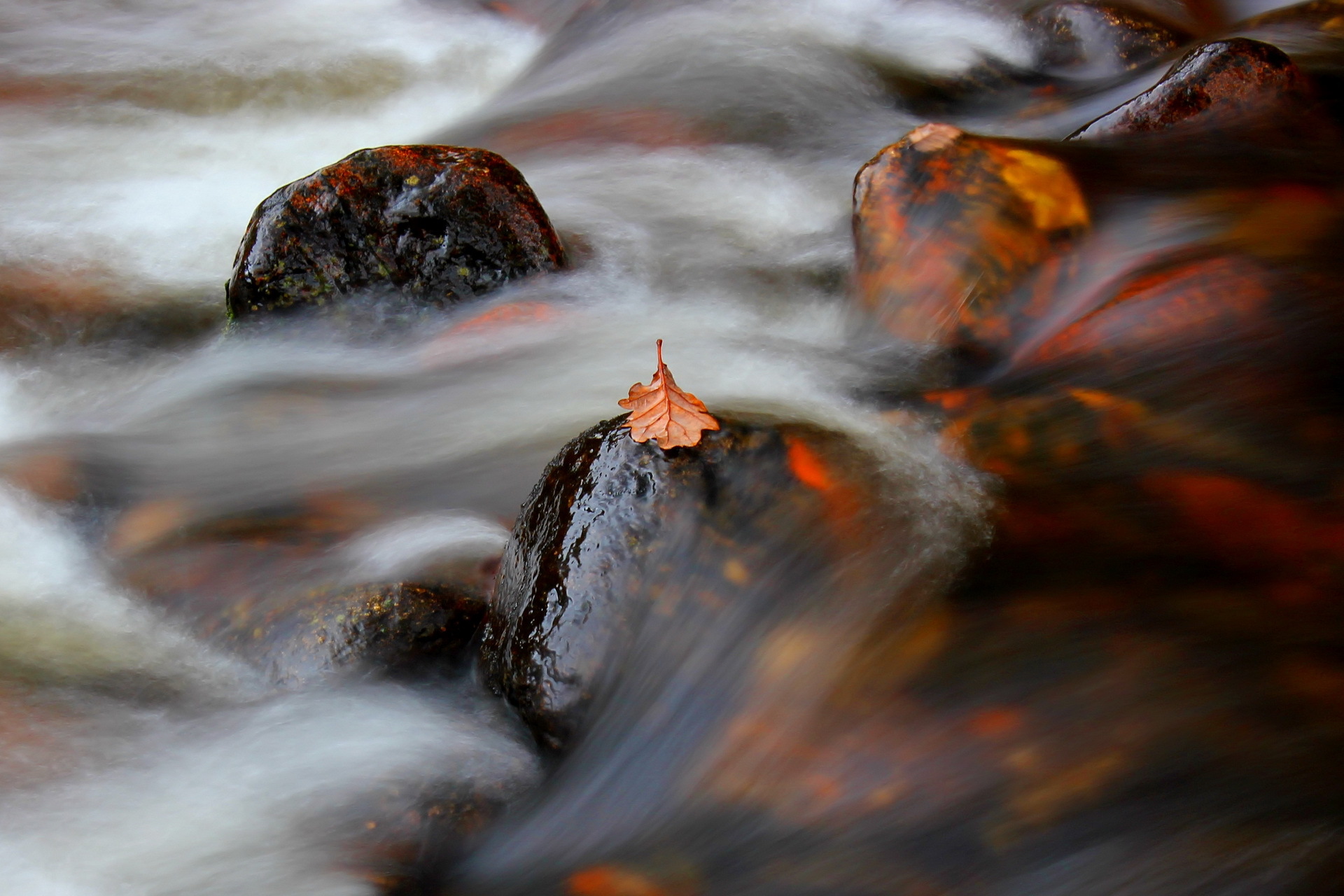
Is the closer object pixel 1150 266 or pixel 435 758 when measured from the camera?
pixel 435 758

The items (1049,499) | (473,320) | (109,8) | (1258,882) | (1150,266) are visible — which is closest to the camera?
(1258,882)

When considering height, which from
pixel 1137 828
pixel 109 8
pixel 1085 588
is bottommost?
pixel 1137 828

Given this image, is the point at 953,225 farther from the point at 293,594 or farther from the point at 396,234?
the point at 293,594

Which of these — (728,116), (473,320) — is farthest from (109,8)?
(473,320)

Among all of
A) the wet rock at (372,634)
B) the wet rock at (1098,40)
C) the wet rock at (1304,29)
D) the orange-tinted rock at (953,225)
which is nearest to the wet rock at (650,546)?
the wet rock at (372,634)

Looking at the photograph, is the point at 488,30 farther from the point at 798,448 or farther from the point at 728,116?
the point at 798,448
